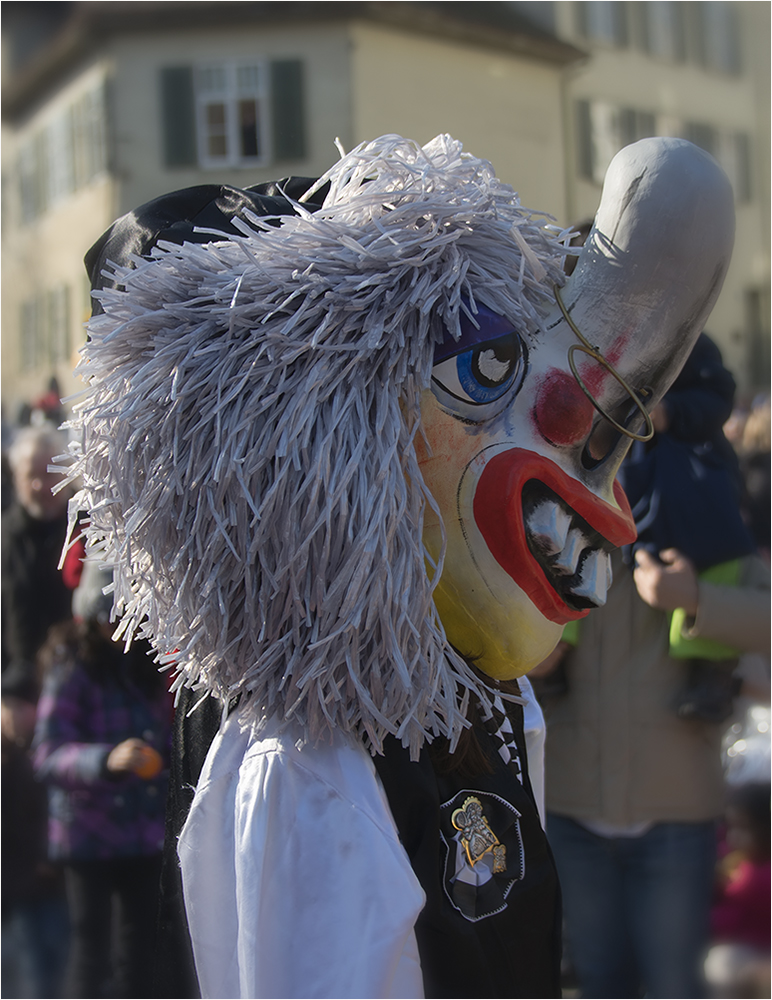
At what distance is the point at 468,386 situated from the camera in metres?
1.01

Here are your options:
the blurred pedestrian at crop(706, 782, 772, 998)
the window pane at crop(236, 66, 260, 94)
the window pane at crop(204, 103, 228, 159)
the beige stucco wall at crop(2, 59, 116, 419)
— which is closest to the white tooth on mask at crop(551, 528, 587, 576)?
the blurred pedestrian at crop(706, 782, 772, 998)

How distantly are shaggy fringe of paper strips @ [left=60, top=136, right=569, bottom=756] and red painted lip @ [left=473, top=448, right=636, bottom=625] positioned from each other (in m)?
0.07

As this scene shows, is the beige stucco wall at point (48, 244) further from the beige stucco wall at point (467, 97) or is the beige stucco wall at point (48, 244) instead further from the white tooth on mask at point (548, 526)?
Result: the white tooth on mask at point (548, 526)

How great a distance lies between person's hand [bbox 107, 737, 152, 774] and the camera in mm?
2295

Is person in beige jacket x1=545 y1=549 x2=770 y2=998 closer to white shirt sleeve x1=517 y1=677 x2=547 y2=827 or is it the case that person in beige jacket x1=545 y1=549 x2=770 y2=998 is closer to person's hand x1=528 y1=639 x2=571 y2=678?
person's hand x1=528 y1=639 x2=571 y2=678

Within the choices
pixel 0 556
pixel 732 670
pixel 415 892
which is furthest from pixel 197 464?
pixel 0 556

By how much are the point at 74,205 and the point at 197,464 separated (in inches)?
241

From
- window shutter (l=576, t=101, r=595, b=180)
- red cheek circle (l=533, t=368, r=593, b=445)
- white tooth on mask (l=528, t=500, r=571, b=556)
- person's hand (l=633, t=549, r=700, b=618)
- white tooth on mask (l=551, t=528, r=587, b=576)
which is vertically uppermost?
window shutter (l=576, t=101, r=595, b=180)

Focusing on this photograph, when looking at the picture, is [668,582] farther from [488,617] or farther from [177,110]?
[177,110]

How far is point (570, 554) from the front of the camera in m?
1.07

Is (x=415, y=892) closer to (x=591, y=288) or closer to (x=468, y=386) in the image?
(x=468, y=386)

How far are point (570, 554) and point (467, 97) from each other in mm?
3861

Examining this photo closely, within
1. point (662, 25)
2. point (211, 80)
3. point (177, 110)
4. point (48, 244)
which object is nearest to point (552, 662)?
point (48, 244)

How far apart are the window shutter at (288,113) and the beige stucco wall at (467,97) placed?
196 millimetres
